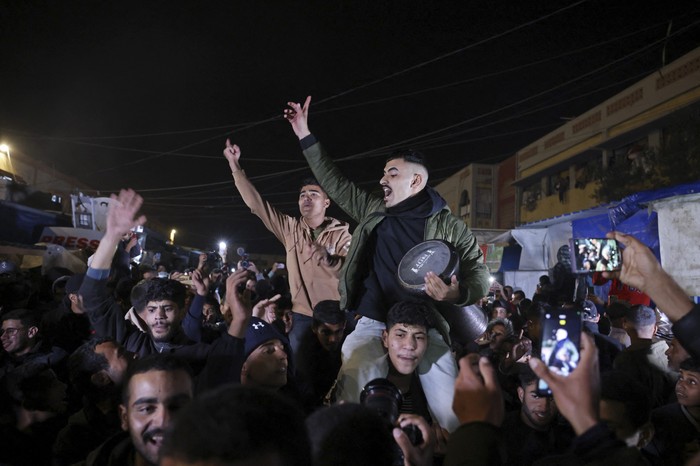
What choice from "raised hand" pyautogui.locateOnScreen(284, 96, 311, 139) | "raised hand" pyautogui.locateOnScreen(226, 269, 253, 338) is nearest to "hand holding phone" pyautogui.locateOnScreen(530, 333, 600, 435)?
"raised hand" pyautogui.locateOnScreen(226, 269, 253, 338)

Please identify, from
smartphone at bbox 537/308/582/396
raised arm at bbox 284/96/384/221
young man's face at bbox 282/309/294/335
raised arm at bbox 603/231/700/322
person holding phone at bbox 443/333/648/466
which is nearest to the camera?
person holding phone at bbox 443/333/648/466

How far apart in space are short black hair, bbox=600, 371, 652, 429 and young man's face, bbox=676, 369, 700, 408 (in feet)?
2.40

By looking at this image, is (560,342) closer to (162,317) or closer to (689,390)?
(689,390)

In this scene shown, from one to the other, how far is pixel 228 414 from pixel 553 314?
52.1 inches

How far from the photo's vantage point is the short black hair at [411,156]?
11.8 ft

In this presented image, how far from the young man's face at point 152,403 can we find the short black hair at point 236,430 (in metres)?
1.35

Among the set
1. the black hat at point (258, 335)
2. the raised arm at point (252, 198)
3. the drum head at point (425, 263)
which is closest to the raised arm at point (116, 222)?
the raised arm at point (252, 198)

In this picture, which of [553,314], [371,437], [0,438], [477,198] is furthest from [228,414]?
[477,198]

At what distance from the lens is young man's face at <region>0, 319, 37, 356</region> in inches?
Answer: 187

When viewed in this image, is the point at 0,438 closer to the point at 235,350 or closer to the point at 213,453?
the point at 235,350

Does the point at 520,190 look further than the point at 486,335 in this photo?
Yes

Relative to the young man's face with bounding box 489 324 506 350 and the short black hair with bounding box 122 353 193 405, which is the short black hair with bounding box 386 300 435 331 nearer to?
the short black hair with bounding box 122 353 193 405

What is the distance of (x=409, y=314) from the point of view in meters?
3.20

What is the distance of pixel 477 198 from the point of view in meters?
35.5
